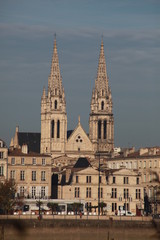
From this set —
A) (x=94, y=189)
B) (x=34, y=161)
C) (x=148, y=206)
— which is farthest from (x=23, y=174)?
(x=148, y=206)

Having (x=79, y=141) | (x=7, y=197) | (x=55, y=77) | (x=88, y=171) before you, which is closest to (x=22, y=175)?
(x=88, y=171)

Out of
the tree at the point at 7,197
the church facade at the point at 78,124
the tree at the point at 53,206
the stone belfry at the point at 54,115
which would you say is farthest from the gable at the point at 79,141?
the tree at the point at 7,197

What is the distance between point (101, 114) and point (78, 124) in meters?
8.49

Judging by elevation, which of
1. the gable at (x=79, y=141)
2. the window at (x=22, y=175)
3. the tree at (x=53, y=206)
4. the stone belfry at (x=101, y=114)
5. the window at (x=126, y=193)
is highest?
the stone belfry at (x=101, y=114)

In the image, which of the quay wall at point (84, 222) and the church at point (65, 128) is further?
the church at point (65, 128)

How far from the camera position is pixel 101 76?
7456 inches

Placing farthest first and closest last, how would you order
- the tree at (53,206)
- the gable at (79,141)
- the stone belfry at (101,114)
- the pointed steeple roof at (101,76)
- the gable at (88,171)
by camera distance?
1. the pointed steeple roof at (101,76)
2. the stone belfry at (101,114)
3. the gable at (79,141)
4. the gable at (88,171)
5. the tree at (53,206)

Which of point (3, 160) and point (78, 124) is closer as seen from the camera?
point (3, 160)

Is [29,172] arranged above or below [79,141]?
below

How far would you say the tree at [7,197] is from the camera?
83.1 metres

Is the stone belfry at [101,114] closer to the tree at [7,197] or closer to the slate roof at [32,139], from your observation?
the slate roof at [32,139]

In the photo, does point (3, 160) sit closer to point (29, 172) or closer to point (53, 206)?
point (29, 172)

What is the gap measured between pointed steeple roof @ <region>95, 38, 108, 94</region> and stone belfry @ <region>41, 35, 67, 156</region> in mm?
8985

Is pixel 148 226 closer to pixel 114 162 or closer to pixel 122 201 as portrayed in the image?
pixel 122 201
